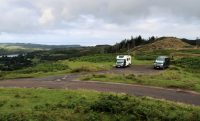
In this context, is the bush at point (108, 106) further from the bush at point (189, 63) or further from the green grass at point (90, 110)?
the bush at point (189, 63)

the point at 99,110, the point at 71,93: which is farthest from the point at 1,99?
the point at 99,110

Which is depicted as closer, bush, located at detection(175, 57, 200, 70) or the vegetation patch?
the vegetation patch

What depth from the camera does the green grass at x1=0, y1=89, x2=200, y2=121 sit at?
25.7 meters

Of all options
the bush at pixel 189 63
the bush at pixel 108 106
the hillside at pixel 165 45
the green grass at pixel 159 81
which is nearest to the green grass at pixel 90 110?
the bush at pixel 108 106

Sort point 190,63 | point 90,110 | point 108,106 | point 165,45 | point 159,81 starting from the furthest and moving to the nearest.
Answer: point 165,45 → point 190,63 → point 159,81 → point 108,106 → point 90,110

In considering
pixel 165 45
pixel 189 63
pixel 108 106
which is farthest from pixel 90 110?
pixel 165 45

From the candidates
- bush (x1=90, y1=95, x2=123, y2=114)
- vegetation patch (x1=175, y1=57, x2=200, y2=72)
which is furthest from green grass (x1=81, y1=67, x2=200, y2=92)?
vegetation patch (x1=175, y1=57, x2=200, y2=72)

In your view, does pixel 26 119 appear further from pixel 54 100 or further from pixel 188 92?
pixel 188 92

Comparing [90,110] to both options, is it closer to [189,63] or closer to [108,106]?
[108,106]

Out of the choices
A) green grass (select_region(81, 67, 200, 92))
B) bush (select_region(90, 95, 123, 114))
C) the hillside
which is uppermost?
the hillside

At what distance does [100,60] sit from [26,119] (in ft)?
213

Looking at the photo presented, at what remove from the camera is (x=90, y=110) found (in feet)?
88.9

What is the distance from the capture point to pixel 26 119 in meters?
25.2

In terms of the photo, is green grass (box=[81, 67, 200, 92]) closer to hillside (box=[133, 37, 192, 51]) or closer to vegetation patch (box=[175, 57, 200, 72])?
vegetation patch (box=[175, 57, 200, 72])
